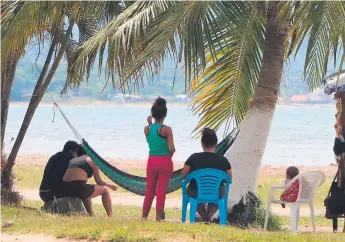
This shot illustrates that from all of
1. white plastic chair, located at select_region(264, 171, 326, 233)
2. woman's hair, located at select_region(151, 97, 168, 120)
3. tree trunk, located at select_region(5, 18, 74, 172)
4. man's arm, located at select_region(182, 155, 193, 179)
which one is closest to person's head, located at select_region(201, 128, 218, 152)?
man's arm, located at select_region(182, 155, 193, 179)

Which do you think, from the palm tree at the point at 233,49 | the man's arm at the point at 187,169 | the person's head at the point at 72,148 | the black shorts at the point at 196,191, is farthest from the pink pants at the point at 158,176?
the person's head at the point at 72,148

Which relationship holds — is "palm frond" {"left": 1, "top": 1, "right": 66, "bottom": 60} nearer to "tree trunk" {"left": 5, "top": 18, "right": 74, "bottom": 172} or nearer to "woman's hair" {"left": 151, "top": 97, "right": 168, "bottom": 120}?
"tree trunk" {"left": 5, "top": 18, "right": 74, "bottom": 172}

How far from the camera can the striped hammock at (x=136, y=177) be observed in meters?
10.0

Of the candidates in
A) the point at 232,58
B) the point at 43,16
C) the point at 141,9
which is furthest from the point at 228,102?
the point at 43,16

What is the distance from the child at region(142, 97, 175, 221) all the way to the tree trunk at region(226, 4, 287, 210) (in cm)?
151

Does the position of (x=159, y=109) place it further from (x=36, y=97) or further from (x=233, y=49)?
(x=36, y=97)

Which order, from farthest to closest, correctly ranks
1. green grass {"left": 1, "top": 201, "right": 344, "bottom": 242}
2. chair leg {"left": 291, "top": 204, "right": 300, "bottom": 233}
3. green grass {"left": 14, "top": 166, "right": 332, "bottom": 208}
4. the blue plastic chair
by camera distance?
green grass {"left": 14, "top": 166, "right": 332, "bottom": 208}
chair leg {"left": 291, "top": 204, "right": 300, "bottom": 233}
the blue plastic chair
green grass {"left": 1, "top": 201, "right": 344, "bottom": 242}

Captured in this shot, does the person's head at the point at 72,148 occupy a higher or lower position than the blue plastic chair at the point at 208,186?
higher

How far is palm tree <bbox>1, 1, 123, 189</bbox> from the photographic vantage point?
399 inches

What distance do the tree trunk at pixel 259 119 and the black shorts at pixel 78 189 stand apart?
66.4 inches

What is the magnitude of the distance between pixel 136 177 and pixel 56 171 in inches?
40.5

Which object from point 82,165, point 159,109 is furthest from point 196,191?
point 82,165

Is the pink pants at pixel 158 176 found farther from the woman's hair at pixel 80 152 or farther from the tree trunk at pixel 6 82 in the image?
the tree trunk at pixel 6 82

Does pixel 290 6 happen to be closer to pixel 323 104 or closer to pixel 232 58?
pixel 232 58
